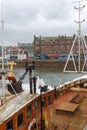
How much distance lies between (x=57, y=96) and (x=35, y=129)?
565cm

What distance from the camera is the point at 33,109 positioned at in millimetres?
8289

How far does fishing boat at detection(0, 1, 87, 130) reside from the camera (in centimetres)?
724

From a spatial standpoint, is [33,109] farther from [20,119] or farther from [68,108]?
[68,108]

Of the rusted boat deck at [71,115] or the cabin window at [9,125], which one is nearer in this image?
the cabin window at [9,125]

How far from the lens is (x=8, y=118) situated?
21.6 ft

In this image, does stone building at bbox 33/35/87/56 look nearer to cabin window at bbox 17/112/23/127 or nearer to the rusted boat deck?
the rusted boat deck

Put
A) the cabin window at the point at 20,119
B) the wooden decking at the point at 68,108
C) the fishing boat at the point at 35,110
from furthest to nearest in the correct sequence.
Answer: the wooden decking at the point at 68,108 → the cabin window at the point at 20,119 → the fishing boat at the point at 35,110

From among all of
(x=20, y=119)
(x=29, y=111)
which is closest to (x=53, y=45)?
(x=29, y=111)

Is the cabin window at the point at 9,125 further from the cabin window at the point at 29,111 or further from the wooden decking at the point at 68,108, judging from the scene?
the wooden decking at the point at 68,108

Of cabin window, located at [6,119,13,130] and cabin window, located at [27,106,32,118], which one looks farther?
cabin window, located at [27,106,32,118]

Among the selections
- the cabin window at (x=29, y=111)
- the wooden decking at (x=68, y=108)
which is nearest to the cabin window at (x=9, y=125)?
the cabin window at (x=29, y=111)

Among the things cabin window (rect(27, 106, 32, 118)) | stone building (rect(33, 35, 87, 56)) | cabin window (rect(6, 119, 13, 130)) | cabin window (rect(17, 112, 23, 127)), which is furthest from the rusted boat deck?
stone building (rect(33, 35, 87, 56))

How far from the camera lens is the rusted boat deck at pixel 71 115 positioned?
9875mm

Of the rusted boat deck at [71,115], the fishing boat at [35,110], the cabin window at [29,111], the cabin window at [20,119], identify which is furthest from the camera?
the rusted boat deck at [71,115]
